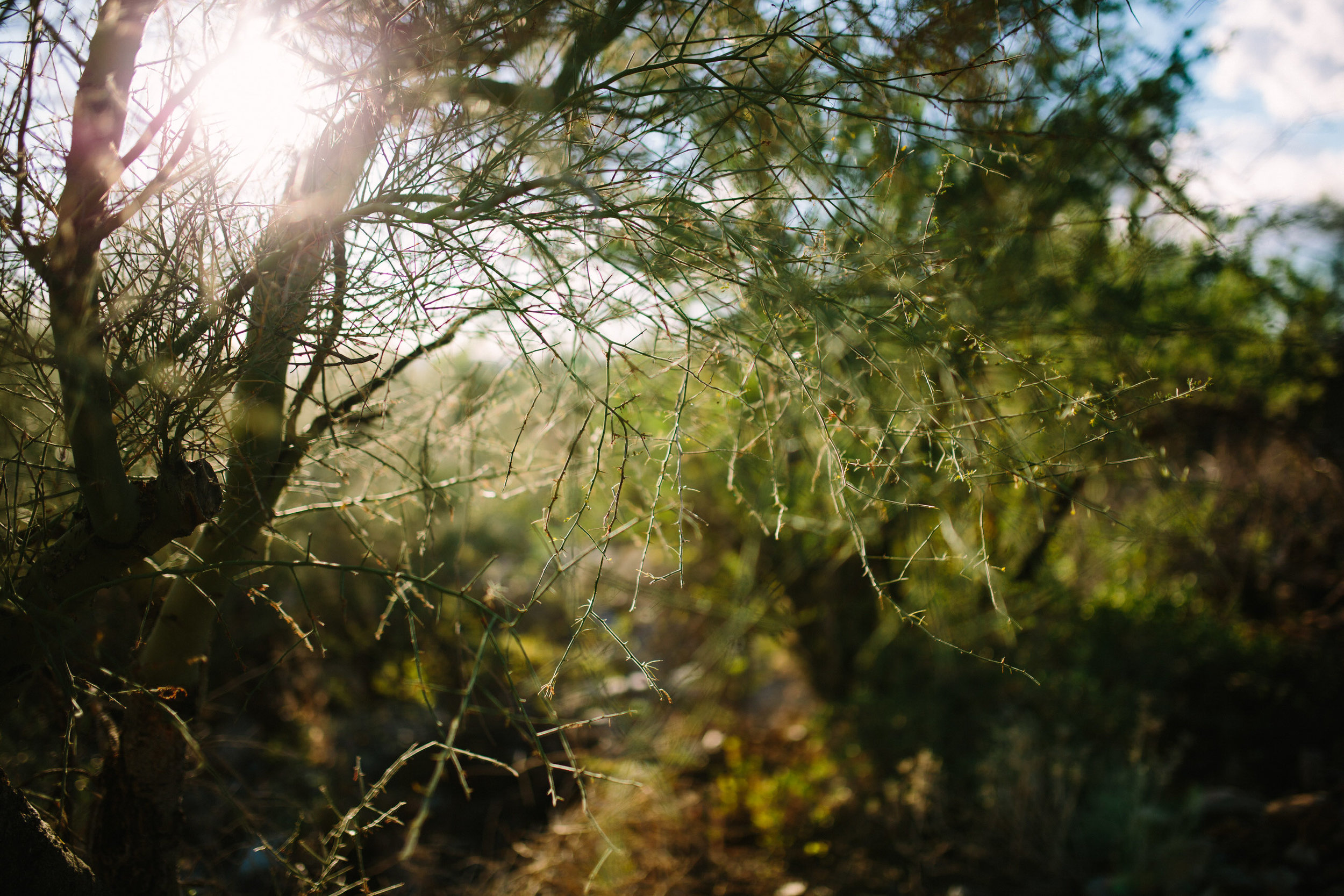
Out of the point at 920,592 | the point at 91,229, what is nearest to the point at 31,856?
the point at 91,229

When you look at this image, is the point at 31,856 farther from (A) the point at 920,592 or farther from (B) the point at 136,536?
(A) the point at 920,592

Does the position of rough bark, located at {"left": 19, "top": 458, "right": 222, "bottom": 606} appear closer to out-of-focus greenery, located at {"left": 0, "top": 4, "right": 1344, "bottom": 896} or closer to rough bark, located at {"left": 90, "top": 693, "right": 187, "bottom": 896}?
out-of-focus greenery, located at {"left": 0, "top": 4, "right": 1344, "bottom": 896}

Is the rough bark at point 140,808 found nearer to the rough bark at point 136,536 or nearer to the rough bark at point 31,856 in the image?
the rough bark at point 31,856

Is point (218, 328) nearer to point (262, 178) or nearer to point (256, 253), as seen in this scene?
point (256, 253)

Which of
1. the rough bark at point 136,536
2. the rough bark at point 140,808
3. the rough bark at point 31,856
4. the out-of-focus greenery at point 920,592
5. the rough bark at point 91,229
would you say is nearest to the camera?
the rough bark at point 91,229

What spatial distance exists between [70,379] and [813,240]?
5.34 feet

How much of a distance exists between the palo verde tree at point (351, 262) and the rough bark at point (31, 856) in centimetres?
1

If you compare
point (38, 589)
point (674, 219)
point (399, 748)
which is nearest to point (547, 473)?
point (674, 219)

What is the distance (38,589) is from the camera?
1.56m

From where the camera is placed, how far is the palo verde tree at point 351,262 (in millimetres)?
1444

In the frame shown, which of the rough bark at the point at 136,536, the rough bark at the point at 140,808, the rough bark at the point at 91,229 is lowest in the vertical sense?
the rough bark at the point at 140,808

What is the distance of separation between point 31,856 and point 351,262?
1445 millimetres

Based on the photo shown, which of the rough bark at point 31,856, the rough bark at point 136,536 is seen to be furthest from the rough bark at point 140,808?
the rough bark at point 136,536

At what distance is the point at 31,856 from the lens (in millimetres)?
1503
